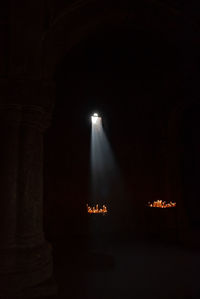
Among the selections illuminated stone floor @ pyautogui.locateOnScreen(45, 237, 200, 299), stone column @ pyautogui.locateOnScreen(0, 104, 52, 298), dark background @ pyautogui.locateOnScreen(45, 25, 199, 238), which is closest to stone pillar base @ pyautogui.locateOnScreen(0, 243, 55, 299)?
stone column @ pyautogui.locateOnScreen(0, 104, 52, 298)

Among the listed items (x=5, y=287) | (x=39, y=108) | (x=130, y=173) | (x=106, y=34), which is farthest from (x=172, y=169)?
(x=5, y=287)

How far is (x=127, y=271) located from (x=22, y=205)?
2262mm

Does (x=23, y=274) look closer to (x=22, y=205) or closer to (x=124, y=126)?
(x=22, y=205)

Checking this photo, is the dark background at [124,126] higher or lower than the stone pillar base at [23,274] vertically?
higher

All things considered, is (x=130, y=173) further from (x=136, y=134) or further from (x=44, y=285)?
(x=44, y=285)

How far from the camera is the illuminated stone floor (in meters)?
3.68

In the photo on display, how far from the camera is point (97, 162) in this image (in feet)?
28.9

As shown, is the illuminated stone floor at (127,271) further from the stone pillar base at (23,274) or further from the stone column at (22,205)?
the stone column at (22,205)

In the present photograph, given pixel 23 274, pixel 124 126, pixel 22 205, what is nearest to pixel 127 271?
pixel 23 274

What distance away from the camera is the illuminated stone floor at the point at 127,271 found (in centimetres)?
368

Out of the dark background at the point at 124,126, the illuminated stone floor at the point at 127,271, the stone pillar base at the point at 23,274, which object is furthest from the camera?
the dark background at the point at 124,126

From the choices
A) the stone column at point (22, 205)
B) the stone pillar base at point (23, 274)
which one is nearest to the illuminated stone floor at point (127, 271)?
the stone pillar base at point (23, 274)

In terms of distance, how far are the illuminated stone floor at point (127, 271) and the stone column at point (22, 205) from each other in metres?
0.51

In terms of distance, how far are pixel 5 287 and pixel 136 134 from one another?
264 inches
